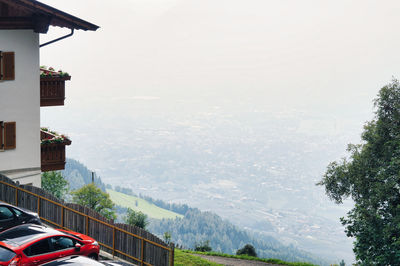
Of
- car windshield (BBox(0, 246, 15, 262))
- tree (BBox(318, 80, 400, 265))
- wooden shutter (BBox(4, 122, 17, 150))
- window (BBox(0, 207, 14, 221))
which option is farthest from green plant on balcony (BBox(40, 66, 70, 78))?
tree (BBox(318, 80, 400, 265))

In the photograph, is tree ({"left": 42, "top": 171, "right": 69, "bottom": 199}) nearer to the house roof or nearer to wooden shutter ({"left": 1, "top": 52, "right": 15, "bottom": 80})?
wooden shutter ({"left": 1, "top": 52, "right": 15, "bottom": 80})

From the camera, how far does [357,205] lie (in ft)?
96.3

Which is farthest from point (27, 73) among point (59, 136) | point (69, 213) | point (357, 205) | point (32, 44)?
point (357, 205)

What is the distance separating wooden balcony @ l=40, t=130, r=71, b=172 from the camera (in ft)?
94.8

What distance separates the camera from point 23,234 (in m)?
15.2

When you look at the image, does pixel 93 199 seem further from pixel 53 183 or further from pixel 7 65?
pixel 7 65

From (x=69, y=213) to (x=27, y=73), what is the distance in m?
8.94

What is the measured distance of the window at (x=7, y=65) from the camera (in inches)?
1018

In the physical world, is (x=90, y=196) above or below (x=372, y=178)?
below

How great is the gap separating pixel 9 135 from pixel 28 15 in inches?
233

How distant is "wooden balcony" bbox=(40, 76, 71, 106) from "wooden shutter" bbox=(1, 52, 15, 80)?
7.52 feet

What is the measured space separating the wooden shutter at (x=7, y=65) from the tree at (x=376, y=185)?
61.3 feet

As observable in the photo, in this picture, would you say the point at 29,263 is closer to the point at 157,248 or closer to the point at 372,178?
the point at 157,248

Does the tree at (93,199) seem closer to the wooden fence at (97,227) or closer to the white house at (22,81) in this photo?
the white house at (22,81)
